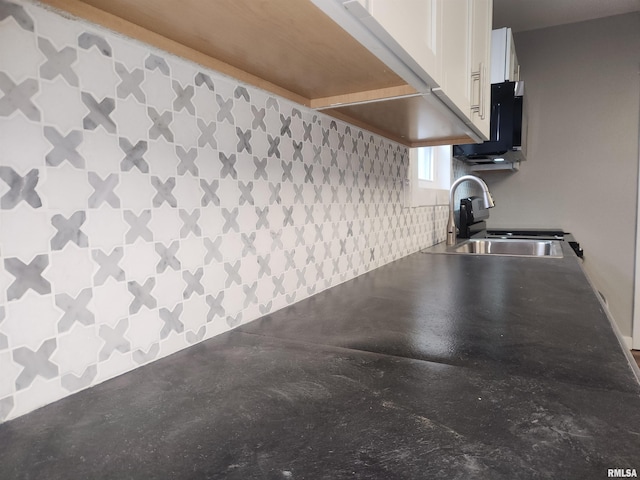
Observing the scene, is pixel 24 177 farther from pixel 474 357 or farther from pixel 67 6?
pixel 474 357

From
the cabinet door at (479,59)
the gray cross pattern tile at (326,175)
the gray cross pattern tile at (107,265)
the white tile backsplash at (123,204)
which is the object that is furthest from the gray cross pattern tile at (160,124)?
the cabinet door at (479,59)

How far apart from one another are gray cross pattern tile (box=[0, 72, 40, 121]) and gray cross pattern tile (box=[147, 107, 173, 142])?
0.18 meters

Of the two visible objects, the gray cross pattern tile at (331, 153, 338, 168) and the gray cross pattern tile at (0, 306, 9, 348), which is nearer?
the gray cross pattern tile at (0, 306, 9, 348)

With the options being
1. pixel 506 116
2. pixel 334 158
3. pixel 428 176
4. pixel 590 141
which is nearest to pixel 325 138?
pixel 334 158

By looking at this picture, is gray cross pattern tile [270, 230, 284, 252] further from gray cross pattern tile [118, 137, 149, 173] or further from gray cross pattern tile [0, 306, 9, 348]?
gray cross pattern tile [0, 306, 9, 348]

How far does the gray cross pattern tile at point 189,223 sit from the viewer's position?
75 centimetres

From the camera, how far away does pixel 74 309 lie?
59cm

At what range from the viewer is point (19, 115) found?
517 mm

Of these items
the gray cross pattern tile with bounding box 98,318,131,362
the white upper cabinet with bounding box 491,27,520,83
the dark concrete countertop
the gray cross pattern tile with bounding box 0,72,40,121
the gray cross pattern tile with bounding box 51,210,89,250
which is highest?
the white upper cabinet with bounding box 491,27,520,83

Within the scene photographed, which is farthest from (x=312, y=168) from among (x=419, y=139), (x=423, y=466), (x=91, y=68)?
(x=423, y=466)

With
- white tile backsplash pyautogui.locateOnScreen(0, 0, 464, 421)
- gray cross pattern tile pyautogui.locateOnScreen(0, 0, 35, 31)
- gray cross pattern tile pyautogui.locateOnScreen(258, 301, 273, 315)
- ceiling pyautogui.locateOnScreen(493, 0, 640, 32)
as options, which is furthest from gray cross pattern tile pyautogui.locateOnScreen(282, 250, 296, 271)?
ceiling pyautogui.locateOnScreen(493, 0, 640, 32)

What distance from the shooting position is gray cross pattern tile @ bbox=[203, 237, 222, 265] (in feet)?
2.66

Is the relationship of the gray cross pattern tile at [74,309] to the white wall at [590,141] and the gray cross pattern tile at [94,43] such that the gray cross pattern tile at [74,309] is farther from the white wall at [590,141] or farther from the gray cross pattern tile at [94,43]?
the white wall at [590,141]

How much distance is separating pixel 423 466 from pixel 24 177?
0.60 metres
